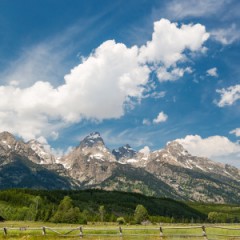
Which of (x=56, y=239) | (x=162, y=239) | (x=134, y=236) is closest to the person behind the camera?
(x=162, y=239)

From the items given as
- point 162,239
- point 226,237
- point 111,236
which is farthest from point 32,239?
point 226,237

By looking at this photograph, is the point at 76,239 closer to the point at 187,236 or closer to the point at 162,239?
the point at 162,239

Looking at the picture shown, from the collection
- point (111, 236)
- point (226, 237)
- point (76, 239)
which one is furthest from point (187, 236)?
point (76, 239)

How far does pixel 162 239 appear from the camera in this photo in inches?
2020

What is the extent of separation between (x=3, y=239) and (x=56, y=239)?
26.2 ft

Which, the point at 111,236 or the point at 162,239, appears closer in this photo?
the point at 162,239

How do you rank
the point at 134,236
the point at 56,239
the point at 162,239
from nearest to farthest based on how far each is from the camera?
the point at 162,239, the point at 56,239, the point at 134,236

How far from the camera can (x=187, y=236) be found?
182 ft

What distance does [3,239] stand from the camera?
55094 millimetres

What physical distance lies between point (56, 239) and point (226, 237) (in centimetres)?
2491

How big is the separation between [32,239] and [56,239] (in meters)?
3.71

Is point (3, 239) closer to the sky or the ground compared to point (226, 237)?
closer to the sky

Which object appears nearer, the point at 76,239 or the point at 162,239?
the point at 162,239

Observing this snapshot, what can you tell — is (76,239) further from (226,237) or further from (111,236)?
(226,237)
